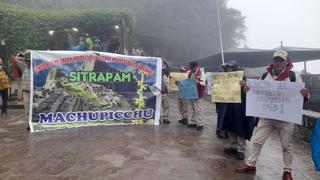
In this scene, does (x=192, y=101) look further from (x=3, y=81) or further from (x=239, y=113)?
(x=3, y=81)

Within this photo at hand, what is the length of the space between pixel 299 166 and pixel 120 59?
15.5 feet

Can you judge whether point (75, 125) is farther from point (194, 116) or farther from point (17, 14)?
point (17, 14)

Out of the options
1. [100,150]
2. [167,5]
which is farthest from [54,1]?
[100,150]

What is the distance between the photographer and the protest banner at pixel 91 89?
858cm

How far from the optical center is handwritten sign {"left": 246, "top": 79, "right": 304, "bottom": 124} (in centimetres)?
540

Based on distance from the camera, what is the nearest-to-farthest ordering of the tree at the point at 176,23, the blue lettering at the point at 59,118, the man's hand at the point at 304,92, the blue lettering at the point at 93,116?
1. the man's hand at the point at 304,92
2. the blue lettering at the point at 59,118
3. the blue lettering at the point at 93,116
4. the tree at the point at 176,23

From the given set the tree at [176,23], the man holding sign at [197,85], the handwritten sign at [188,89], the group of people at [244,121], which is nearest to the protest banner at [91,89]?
the group of people at [244,121]

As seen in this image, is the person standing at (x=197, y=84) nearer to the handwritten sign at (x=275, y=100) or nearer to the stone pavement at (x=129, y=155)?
the stone pavement at (x=129, y=155)

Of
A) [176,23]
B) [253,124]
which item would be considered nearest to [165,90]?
[253,124]

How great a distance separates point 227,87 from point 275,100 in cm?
144

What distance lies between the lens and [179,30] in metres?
37.2

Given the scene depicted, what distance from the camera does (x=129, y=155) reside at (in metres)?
6.68

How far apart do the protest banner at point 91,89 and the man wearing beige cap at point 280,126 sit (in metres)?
4.01

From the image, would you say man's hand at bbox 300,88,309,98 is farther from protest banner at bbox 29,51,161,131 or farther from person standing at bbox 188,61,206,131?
protest banner at bbox 29,51,161,131
